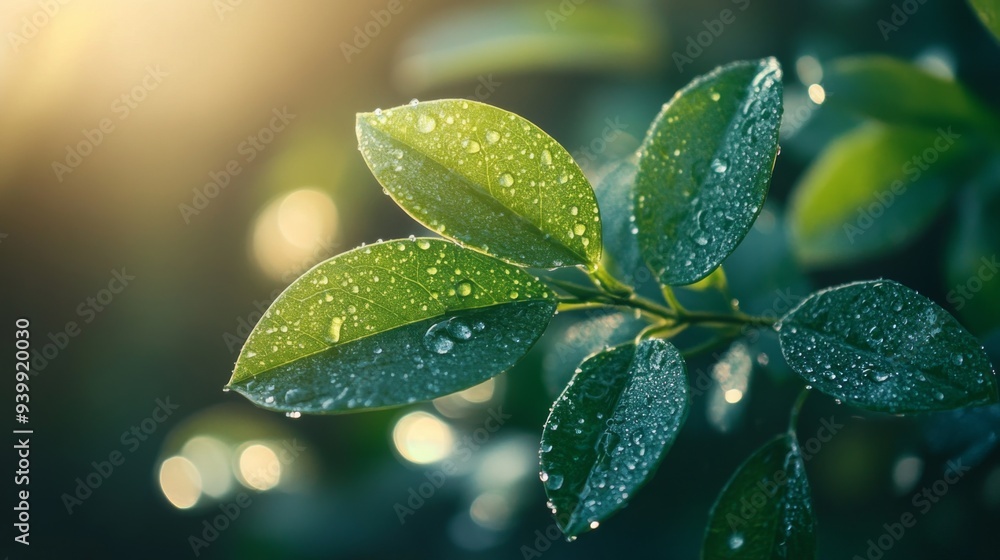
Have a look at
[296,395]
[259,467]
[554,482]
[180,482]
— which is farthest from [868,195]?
[180,482]

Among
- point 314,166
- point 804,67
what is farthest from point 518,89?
point 804,67

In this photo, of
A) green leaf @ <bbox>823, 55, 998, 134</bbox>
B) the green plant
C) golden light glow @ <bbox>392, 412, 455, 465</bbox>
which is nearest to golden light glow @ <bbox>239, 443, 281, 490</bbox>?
golden light glow @ <bbox>392, 412, 455, 465</bbox>

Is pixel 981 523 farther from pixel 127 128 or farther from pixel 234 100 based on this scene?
pixel 127 128

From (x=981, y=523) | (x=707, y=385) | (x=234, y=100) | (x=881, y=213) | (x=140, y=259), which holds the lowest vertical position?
(x=981, y=523)

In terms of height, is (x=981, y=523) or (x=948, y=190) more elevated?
(x=948, y=190)

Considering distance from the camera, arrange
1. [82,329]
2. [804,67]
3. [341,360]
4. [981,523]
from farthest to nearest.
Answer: [82,329], [804,67], [981,523], [341,360]

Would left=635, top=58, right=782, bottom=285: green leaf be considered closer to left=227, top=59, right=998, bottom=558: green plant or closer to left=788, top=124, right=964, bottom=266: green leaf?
left=227, top=59, right=998, bottom=558: green plant
